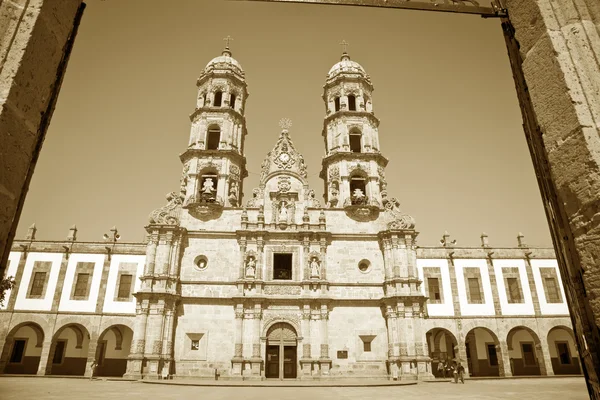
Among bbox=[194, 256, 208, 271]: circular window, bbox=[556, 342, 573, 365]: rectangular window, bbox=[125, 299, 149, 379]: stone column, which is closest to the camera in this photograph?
Result: bbox=[125, 299, 149, 379]: stone column

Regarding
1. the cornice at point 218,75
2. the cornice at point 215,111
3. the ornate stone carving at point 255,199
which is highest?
the cornice at point 218,75

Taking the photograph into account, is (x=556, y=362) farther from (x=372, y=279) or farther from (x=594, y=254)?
(x=594, y=254)

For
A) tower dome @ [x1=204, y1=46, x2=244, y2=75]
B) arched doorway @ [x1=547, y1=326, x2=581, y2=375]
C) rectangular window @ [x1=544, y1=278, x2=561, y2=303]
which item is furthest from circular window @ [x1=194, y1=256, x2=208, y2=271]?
arched doorway @ [x1=547, y1=326, x2=581, y2=375]

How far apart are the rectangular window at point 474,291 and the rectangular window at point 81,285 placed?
23856 mm

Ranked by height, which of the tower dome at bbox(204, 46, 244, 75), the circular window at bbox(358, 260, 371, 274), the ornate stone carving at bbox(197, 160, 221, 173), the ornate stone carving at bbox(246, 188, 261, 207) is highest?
the tower dome at bbox(204, 46, 244, 75)

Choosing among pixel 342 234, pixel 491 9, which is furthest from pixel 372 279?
pixel 491 9

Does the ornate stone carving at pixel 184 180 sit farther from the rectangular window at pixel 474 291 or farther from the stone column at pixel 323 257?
the rectangular window at pixel 474 291

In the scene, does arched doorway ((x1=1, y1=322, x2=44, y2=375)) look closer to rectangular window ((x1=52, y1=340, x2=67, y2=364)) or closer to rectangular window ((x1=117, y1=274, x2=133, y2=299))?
rectangular window ((x1=52, y1=340, x2=67, y2=364))

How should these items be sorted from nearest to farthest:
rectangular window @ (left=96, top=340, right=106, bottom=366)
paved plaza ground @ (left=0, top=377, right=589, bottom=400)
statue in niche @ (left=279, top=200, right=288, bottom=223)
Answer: paved plaza ground @ (left=0, top=377, right=589, bottom=400) < statue in niche @ (left=279, top=200, right=288, bottom=223) < rectangular window @ (left=96, top=340, right=106, bottom=366)

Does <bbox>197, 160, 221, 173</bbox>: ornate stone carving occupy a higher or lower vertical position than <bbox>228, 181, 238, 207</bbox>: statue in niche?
higher

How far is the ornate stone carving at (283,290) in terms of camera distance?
71.7ft

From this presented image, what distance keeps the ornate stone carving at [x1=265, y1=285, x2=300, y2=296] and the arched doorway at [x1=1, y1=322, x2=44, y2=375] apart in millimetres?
14169

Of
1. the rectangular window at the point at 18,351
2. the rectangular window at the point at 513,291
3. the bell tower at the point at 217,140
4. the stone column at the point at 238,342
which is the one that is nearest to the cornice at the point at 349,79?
the bell tower at the point at 217,140

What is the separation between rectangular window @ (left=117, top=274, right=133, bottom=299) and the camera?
24.6 m
